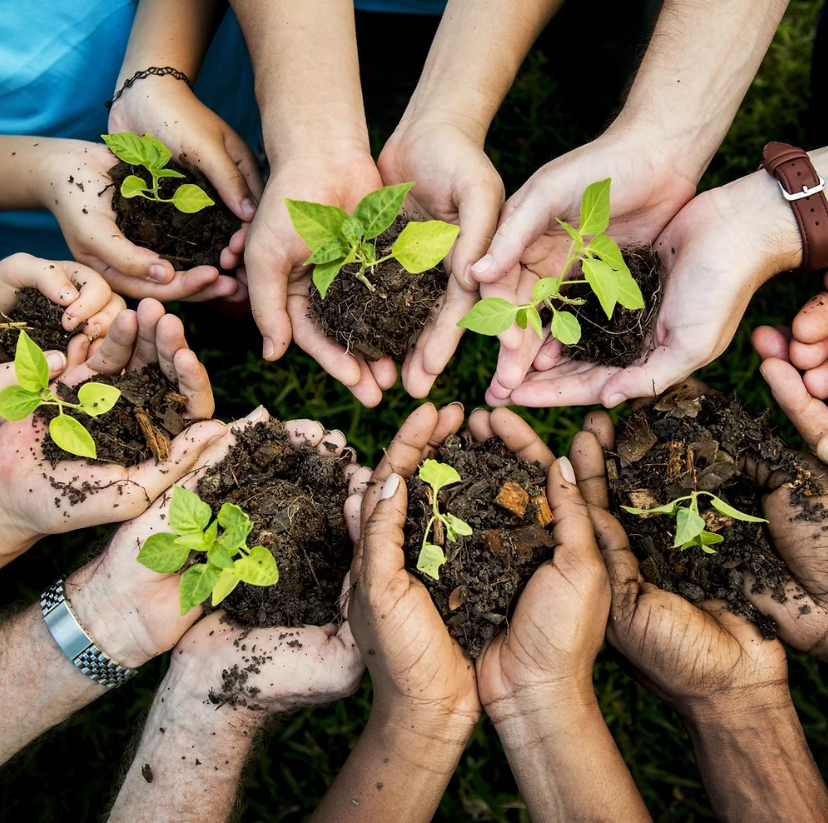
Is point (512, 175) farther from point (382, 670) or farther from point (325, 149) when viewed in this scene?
point (382, 670)

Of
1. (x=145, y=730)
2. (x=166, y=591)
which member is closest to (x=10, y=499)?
(x=166, y=591)

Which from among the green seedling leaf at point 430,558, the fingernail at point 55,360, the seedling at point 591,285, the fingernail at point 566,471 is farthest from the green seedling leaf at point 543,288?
the fingernail at point 55,360

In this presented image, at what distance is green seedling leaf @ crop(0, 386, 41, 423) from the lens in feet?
6.64

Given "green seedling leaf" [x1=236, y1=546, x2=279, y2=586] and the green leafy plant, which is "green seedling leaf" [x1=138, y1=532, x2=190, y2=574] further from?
the green leafy plant

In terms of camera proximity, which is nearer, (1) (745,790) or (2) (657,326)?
(1) (745,790)

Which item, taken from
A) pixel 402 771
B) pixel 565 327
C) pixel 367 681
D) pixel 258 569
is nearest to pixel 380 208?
pixel 565 327

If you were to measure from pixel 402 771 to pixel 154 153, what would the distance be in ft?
7.29

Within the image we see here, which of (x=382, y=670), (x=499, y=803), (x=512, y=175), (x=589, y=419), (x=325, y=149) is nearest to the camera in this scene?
(x=382, y=670)

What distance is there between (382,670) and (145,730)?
1.00 meters

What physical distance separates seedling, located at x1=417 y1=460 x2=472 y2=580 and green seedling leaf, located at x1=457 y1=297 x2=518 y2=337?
44 centimetres

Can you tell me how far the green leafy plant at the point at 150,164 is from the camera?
2285 millimetres

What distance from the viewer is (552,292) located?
7.02 ft

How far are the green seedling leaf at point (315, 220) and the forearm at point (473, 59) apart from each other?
2.43ft

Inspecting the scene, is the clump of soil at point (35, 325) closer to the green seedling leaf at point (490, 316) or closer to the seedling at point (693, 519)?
the green seedling leaf at point (490, 316)
